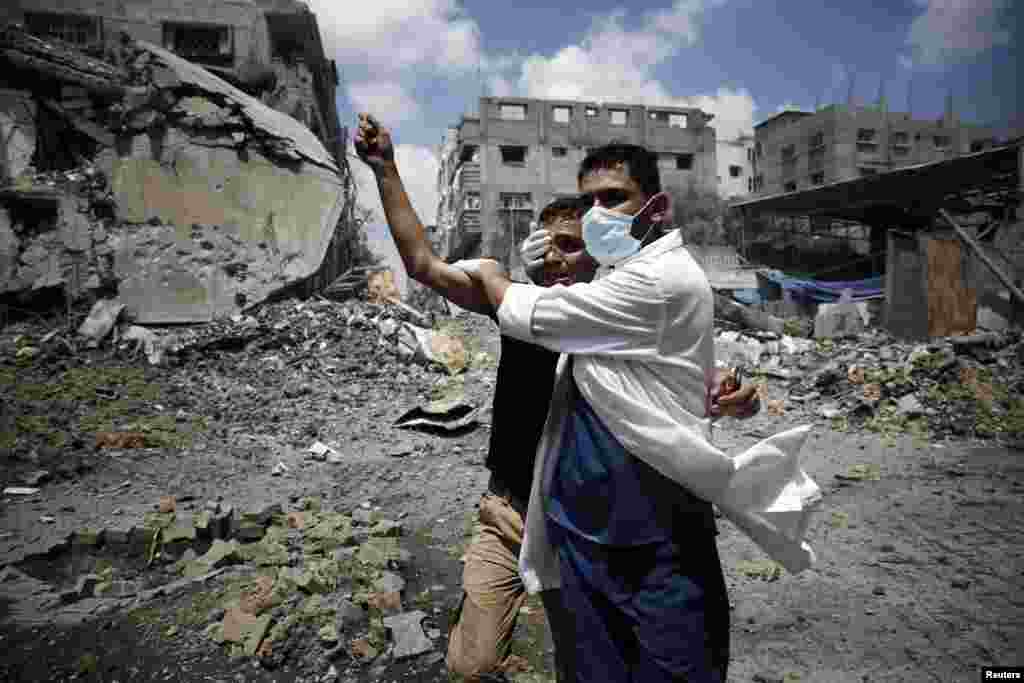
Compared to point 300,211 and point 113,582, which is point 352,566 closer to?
point 113,582

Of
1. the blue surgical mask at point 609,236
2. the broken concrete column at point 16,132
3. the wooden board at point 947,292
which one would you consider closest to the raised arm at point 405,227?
the blue surgical mask at point 609,236

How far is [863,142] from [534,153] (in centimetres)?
1468

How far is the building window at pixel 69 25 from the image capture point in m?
15.6

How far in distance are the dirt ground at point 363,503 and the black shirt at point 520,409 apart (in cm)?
116

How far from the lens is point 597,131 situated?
2741cm

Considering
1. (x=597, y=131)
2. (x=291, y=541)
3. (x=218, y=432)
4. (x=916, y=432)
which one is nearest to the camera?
(x=291, y=541)

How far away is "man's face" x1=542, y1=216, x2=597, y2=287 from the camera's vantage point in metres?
1.55

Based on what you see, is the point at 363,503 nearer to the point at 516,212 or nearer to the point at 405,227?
the point at 405,227

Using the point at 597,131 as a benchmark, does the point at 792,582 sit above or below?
below

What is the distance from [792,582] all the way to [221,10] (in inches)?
725

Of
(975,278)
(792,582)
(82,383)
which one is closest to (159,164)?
(82,383)

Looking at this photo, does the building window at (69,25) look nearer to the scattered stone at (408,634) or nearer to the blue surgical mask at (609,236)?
the scattered stone at (408,634)

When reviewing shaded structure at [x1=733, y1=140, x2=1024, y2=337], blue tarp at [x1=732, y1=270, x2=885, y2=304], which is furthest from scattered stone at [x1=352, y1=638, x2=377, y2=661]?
blue tarp at [x1=732, y1=270, x2=885, y2=304]

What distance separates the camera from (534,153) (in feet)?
87.1
